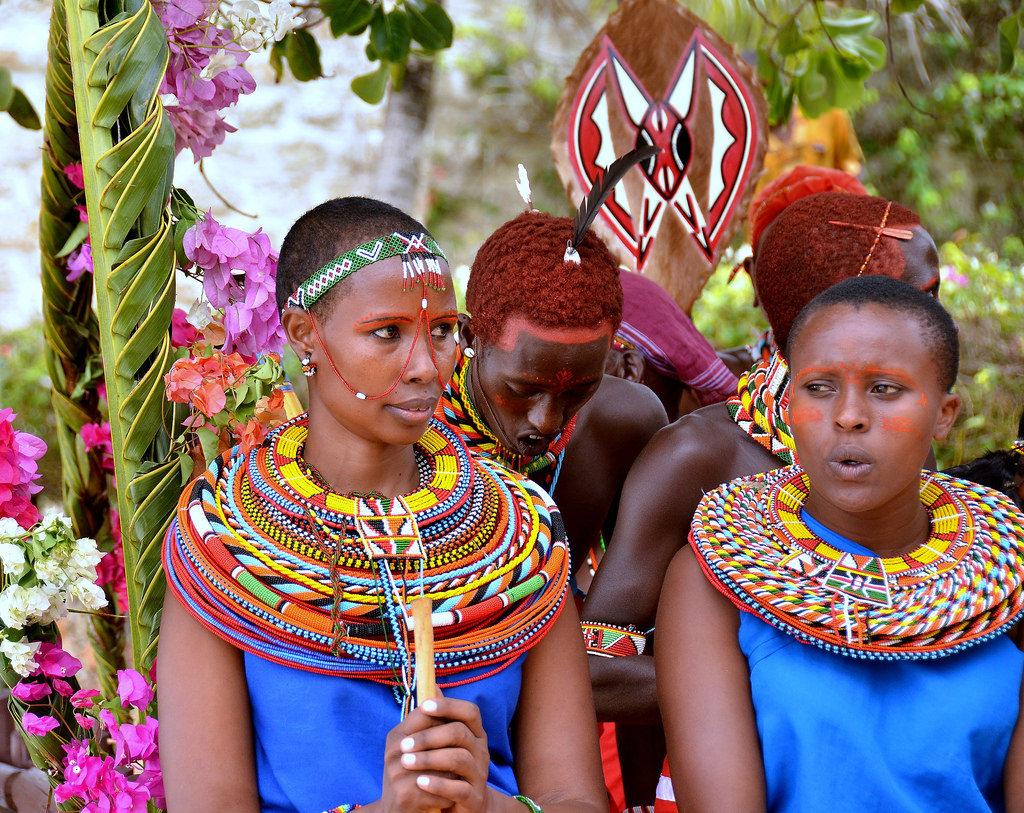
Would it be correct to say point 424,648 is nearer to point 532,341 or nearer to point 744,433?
point 532,341

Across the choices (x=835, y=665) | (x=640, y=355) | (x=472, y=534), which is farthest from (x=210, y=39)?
(x=835, y=665)

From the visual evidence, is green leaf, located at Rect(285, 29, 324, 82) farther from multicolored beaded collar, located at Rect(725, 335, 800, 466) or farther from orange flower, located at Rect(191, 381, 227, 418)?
multicolored beaded collar, located at Rect(725, 335, 800, 466)

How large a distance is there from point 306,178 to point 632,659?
7.35 m

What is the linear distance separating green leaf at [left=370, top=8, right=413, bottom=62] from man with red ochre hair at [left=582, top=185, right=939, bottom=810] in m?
1.30

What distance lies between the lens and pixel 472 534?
1.92 metres

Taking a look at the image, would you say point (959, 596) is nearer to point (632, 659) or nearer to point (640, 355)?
point (632, 659)

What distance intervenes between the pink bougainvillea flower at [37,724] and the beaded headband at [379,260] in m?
0.92

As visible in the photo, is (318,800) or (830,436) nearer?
(318,800)

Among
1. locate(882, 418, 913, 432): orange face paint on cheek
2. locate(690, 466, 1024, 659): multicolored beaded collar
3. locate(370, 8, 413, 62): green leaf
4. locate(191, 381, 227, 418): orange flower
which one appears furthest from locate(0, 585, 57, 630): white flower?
locate(370, 8, 413, 62): green leaf

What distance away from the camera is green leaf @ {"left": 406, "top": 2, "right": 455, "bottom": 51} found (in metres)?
3.31

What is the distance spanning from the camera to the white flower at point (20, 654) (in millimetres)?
2021

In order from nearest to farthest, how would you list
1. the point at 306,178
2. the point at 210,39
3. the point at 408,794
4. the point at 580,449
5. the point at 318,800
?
1. the point at 408,794
2. the point at 318,800
3. the point at 210,39
4. the point at 580,449
5. the point at 306,178

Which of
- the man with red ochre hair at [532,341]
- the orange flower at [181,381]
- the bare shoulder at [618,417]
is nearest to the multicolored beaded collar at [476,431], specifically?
the man with red ochre hair at [532,341]

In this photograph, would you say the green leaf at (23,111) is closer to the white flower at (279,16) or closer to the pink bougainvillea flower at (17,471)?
the white flower at (279,16)
